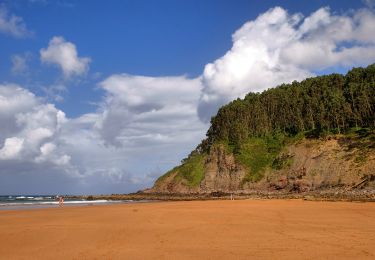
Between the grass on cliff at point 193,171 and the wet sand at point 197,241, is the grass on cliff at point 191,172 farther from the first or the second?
the wet sand at point 197,241

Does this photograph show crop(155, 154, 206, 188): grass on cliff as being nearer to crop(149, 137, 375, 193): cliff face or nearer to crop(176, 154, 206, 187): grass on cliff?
crop(176, 154, 206, 187): grass on cliff

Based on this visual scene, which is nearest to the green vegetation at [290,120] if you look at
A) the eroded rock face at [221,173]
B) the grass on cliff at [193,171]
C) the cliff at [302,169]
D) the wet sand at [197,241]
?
the grass on cliff at [193,171]

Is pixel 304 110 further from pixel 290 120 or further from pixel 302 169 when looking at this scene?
pixel 302 169

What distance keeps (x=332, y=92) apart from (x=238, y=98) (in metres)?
41.2

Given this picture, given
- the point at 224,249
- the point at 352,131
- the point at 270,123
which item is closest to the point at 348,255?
the point at 224,249

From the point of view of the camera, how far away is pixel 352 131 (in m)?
81.4

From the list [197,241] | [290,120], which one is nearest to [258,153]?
[290,120]

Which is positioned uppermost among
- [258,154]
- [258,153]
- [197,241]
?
[258,153]

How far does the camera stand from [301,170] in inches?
3091

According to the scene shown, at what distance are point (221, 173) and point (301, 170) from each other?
Result: 26.4 meters

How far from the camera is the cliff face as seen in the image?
6819 cm

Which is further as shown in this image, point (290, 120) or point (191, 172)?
point (191, 172)

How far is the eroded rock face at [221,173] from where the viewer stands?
95312 mm

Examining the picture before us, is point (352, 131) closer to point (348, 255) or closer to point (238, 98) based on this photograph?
point (238, 98)
